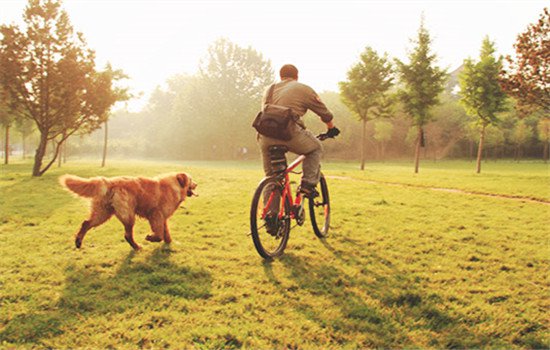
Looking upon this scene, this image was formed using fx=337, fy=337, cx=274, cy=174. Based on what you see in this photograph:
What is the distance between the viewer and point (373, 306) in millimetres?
3500

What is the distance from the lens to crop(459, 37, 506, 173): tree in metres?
22.7

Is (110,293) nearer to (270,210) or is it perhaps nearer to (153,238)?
(153,238)

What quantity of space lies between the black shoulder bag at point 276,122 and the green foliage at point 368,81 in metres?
24.0

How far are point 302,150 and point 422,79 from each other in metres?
23.3

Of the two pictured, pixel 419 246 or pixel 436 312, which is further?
pixel 419 246

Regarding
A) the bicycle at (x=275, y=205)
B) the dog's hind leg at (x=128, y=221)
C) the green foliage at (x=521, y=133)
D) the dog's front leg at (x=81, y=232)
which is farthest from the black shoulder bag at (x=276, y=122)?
the green foliage at (x=521, y=133)

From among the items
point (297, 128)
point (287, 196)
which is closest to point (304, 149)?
point (297, 128)

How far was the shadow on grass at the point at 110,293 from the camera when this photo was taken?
290 cm

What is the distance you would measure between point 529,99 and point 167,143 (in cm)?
5443

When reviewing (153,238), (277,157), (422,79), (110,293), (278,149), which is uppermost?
(422,79)

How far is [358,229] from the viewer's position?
21.9 ft

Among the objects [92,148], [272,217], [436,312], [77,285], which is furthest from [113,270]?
[92,148]

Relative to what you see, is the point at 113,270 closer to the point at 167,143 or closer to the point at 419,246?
the point at 419,246

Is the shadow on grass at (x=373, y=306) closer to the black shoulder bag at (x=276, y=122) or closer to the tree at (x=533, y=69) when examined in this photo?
the black shoulder bag at (x=276, y=122)
